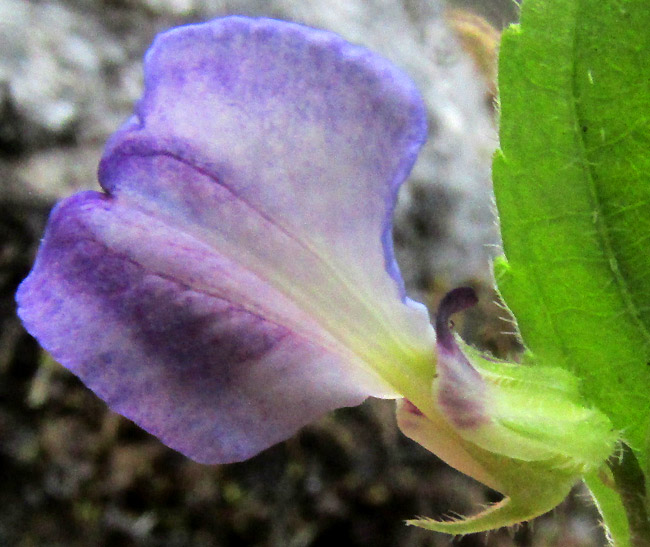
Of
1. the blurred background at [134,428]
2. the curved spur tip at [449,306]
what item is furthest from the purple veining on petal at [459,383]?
the blurred background at [134,428]

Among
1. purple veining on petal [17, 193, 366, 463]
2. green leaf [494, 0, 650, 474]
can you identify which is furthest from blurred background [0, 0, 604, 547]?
purple veining on petal [17, 193, 366, 463]

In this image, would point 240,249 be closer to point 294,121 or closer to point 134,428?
point 294,121

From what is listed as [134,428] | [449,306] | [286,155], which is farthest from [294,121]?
[134,428]

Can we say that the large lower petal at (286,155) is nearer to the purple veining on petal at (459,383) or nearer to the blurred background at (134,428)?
the purple veining on petal at (459,383)

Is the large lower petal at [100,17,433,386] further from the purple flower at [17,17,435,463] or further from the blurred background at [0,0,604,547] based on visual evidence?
the blurred background at [0,0,604,547]

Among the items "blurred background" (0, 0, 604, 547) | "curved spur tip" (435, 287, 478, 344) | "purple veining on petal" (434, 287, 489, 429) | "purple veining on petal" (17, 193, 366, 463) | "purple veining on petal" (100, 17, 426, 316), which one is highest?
"purple veining on petal" (100, 17, 426, 316)

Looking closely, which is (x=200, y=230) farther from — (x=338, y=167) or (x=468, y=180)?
(x=468, y=180)

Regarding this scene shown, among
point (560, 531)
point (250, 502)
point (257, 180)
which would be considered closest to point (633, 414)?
point (257, 180)
